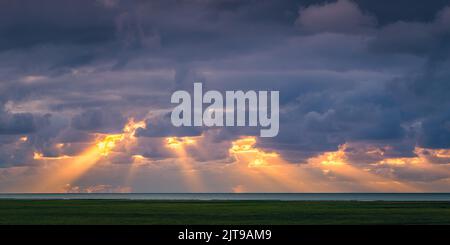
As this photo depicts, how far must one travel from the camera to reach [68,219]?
196 feet
